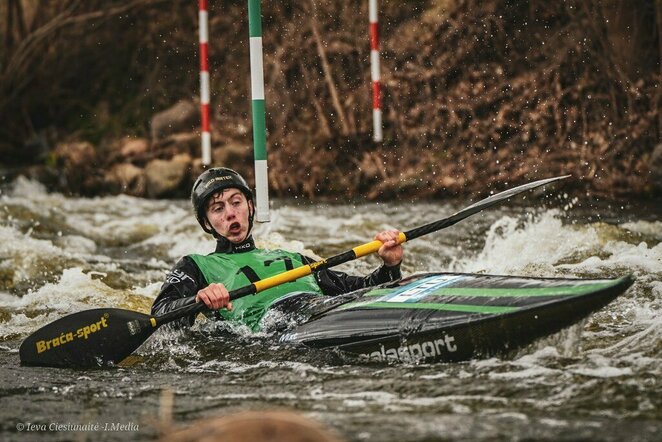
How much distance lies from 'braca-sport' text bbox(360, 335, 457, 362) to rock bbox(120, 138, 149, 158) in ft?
27.6

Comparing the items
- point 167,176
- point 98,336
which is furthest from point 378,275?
point 167,176

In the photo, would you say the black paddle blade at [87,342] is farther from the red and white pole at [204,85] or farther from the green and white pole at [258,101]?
the red and white pole at [204,85]

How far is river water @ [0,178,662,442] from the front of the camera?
3.38 meters

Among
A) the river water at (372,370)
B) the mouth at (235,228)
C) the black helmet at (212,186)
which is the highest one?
the black helmet at (212,186)

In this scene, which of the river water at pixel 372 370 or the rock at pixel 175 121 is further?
the rock at pixel 175 121

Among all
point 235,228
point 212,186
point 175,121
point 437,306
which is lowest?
point 437,306

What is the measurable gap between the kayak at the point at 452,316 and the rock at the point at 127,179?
7.38 m

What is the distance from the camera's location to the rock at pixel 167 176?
37.6 feet

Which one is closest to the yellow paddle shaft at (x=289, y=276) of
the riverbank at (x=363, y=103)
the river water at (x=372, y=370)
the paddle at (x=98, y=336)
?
the paddle at (x=98, y=336)

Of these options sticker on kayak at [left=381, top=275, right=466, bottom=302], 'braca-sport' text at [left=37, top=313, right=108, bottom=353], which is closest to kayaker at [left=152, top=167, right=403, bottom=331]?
'braca-sport' text at [left=37, top=313, right=108, bottom=353]

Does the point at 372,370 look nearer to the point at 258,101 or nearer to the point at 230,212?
the point at 230,212

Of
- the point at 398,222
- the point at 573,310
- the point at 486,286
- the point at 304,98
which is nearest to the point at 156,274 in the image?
the point at 398,222

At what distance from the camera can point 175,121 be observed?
40.5ft

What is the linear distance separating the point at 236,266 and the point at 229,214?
0.30 metres
